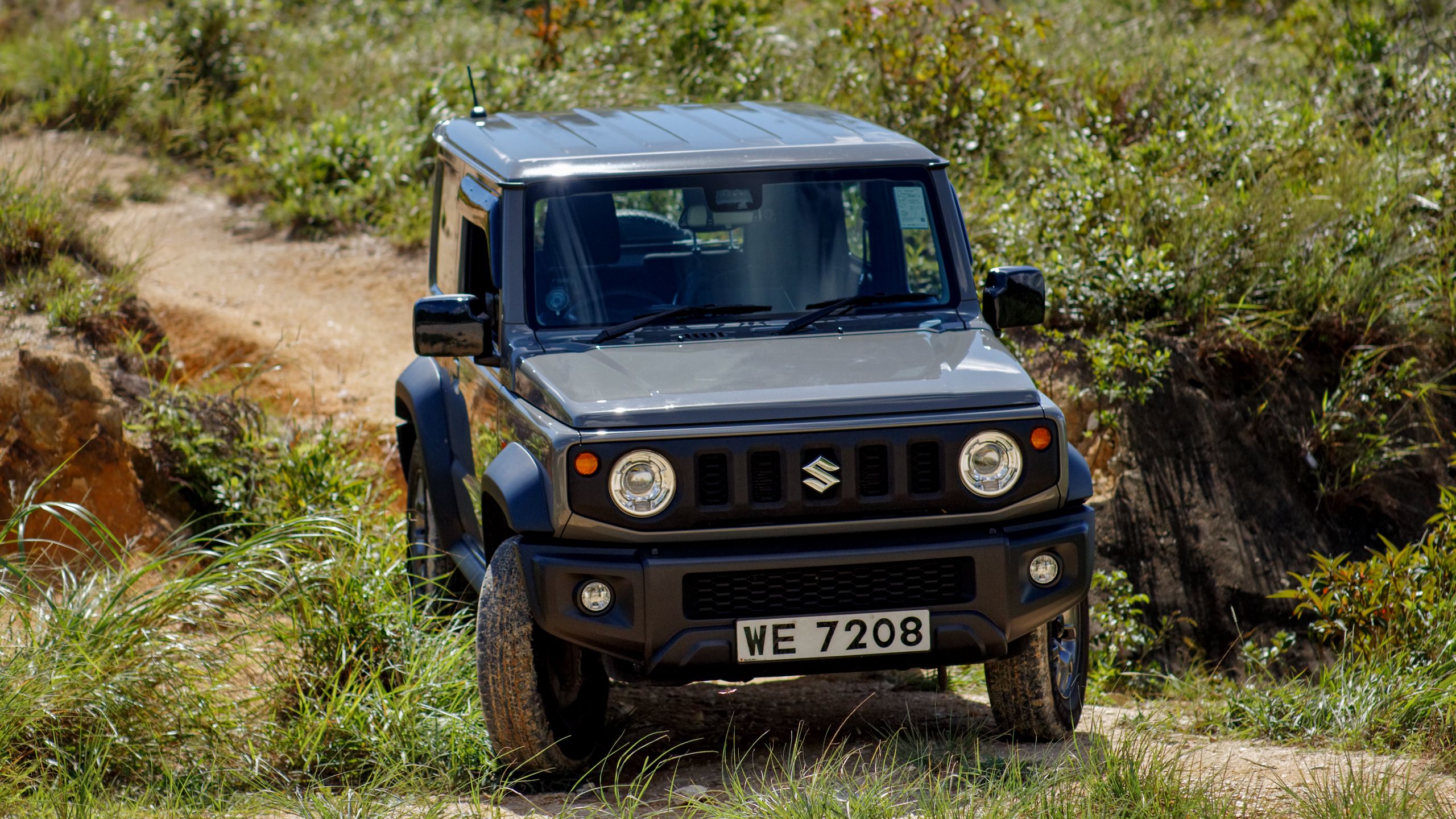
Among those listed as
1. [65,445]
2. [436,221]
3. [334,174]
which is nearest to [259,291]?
[334,174]

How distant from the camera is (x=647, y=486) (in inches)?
137

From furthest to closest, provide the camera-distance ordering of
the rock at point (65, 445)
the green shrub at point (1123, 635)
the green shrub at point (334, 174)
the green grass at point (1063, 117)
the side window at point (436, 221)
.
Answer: the green shrub at point (334, 174) < the green grass at point (1063, 117) < the rock at point (65, 445) < the green shrub at point (1123, 635) < the side window at point (436, 221)

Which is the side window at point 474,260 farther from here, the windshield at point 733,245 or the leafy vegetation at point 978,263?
the leafy vegetation at point 978,263

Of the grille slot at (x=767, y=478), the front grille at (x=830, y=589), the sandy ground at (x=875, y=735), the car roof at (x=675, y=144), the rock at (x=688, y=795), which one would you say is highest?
the car roof at (x=675, y=144)

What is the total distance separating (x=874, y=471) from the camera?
11.6 ft

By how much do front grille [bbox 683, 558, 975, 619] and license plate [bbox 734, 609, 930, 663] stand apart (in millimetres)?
25

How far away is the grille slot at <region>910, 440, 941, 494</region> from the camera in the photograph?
3.54m

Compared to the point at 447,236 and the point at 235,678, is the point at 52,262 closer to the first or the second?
the point at 447,236

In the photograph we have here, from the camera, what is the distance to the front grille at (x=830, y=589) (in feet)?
11.6

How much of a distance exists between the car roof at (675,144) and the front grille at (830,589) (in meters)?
1.34

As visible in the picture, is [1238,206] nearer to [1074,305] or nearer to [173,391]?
[1074,305]

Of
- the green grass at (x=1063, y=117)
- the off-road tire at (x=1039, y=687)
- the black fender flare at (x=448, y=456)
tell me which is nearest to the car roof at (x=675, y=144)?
the black fender flare at (x=448, y=456)

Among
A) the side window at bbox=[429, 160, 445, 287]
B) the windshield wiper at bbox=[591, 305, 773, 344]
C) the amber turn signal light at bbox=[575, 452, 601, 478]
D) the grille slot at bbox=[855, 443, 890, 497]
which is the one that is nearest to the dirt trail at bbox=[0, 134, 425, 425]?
the side window at bbox=[429, 160, 445, 287]

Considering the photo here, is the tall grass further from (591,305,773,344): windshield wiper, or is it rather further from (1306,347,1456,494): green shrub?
(1306,347,1456,494): green shrub
